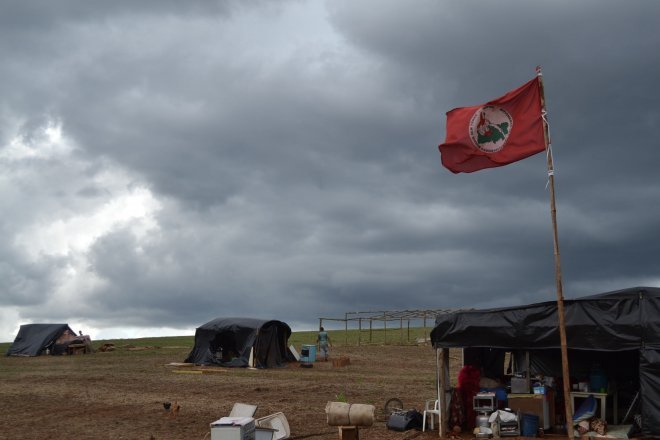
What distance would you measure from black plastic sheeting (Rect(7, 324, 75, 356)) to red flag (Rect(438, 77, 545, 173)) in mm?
39349

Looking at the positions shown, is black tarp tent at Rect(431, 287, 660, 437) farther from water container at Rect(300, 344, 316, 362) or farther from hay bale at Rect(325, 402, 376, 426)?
water container at Rect(300, 344, 316, 362)

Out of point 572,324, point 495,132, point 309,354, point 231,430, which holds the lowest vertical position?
point 231,430

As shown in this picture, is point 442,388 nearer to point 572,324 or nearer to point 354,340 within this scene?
Result: point 572,324

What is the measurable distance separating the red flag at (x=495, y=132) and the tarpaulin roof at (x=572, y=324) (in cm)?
325

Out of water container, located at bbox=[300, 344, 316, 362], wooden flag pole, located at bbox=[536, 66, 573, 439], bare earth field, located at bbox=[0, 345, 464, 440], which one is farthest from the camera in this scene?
water container, located at bbox=[300, 344, 316, 362]

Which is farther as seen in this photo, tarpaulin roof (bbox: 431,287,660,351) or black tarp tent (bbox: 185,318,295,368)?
black tarp tent (bbox: 185,318,295,368)

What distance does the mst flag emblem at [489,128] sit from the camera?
12180mm

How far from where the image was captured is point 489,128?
12.3 metres

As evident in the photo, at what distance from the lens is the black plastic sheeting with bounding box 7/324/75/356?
44969mm

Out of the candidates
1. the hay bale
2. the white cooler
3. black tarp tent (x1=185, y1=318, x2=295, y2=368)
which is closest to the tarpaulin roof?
the hay bale

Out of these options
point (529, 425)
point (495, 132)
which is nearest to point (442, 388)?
point (529, 425)

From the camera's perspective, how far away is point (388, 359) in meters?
35.8

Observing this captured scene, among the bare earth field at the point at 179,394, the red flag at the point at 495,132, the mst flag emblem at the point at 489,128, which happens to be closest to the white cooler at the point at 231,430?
the bare earth field at the point at 179,394

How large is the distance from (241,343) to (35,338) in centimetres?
1906
